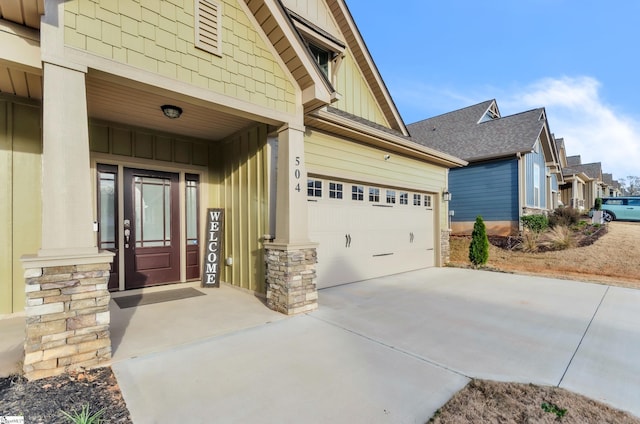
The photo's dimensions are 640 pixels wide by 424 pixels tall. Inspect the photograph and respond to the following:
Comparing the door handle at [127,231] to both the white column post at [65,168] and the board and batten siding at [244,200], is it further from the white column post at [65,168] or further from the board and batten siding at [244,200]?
the white column post at [65,168]

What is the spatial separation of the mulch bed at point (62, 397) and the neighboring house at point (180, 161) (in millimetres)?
176

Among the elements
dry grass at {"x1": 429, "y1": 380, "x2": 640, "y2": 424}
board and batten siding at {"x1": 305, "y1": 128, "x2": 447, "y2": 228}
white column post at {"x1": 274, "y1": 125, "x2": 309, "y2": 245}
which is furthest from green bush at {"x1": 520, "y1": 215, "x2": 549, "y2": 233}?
dry grass at {"x1": 429, "y1": 380, "x2": 640, "y2": 424}

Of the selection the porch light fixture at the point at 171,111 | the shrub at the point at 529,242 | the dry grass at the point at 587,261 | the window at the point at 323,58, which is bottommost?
the dry grass at the point at 587,261

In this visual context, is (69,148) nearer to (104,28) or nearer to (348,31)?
(104,28)

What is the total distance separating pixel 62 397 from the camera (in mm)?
2340

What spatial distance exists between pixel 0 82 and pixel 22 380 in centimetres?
359

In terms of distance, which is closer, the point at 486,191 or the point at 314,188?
the point at 314,188

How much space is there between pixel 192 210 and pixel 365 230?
12.8ft

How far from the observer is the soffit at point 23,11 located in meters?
2.65

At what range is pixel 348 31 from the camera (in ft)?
27.2

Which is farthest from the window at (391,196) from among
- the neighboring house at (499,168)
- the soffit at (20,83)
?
the neighboring house at (499,168)

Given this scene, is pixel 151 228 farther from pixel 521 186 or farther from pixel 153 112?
pixel 521 186

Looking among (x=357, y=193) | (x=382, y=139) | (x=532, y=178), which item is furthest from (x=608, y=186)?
(x=357, y=193)

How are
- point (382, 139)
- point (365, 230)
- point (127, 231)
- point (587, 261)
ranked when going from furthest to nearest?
1. point (587, 261)
2. point (365, 230)
3. point (382, 139)
4. point (127, 231)
